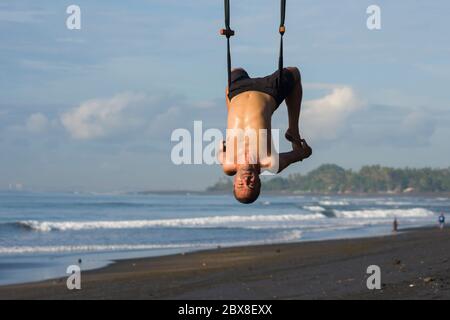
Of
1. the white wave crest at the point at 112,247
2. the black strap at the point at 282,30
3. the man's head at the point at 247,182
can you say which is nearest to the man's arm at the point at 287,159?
the man's head at the point at 247,182

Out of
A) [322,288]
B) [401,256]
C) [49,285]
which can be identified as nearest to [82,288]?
[49,285]

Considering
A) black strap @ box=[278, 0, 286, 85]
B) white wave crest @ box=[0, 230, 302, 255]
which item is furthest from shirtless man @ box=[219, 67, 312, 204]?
white wave crest @ box=[0, 230, 302, 255]

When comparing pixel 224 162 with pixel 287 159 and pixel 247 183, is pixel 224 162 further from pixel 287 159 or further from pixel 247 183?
pixel 287 159

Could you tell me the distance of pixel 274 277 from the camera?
2536 cm

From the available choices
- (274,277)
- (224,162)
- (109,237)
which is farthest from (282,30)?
(109,237)

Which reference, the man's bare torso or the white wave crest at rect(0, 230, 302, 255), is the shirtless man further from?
the white wave crest at rect(0, 230, 302, 255)

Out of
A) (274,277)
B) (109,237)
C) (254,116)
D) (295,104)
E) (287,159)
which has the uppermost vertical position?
(109,237)

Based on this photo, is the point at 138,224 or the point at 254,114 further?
the point at 138,224

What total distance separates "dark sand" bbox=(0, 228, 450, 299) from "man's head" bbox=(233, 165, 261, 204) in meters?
9.93

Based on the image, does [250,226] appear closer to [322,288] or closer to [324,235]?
[324,235]

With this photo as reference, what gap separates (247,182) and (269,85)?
103 centimetres

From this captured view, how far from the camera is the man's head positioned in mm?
8602

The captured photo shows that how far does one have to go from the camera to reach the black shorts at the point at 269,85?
29.3 ft

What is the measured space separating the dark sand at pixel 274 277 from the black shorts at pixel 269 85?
979 centimetres
